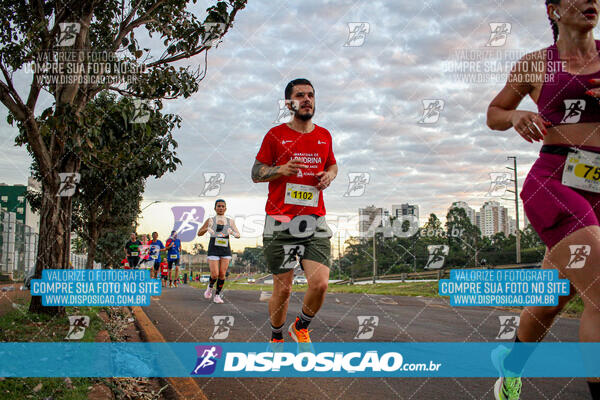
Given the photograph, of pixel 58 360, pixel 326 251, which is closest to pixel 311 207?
pixel 326 251

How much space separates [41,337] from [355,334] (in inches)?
150

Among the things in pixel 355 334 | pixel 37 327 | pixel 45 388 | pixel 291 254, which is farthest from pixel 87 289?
pixel 291 254

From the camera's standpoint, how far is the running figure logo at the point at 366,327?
Answer: 6.31 metres

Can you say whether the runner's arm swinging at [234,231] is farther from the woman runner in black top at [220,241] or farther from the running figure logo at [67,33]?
the running figure logo at [67,33]

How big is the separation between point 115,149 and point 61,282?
225 cm

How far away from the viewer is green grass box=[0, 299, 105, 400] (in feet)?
10.8

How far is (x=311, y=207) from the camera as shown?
161 inches

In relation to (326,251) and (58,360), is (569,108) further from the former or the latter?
(58,360)

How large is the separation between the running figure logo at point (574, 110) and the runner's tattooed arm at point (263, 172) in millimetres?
2043

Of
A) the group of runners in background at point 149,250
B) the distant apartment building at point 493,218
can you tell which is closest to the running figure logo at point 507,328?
the distant apartment building at point 493,218

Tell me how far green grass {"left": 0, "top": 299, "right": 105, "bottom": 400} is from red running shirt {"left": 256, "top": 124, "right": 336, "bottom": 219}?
6.53 feet

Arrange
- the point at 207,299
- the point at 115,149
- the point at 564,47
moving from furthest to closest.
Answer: the point at 207,299 → the point at 115,149 → the point at 564,47

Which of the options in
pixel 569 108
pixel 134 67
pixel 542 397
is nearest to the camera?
pixel 569 108

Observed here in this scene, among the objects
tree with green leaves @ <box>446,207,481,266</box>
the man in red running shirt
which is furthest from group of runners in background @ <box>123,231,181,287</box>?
tree with green leaves @ <box>446,207,481,266</box>
